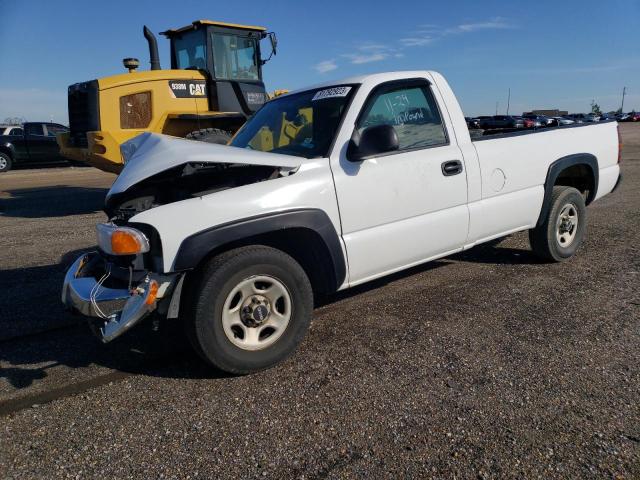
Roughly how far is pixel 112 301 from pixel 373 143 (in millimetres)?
1994

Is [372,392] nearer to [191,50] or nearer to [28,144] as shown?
[191,50]

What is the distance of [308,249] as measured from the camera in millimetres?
3539

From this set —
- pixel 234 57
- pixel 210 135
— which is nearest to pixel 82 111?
pixel 210 135

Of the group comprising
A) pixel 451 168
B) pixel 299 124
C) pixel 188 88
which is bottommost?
pixel 451 168

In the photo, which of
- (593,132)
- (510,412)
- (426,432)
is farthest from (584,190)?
(426,432)

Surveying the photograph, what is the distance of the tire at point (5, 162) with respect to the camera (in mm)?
19359

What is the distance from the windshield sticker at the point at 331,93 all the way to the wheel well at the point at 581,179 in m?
2.71

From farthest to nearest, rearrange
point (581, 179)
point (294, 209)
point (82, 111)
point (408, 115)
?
point (82, 111) < point (581, 179) < point (408, 115) < point (294, 209)

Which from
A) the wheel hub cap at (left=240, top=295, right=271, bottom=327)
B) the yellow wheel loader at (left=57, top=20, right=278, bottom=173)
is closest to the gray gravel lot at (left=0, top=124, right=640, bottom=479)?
the wheel hub cap at (left=240, top=295, right=271, bottom=327)

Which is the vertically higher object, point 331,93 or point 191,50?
point 191,50

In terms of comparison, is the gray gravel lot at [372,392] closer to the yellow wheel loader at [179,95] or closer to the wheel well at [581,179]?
the wheel well at [581,179]

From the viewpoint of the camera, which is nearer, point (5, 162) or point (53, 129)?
point (5, 162)

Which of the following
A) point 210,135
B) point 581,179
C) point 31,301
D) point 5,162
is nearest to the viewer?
point 31,301

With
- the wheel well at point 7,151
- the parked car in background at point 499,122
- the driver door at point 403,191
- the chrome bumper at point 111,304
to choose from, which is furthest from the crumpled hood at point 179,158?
the parked car in background at point 499,122
